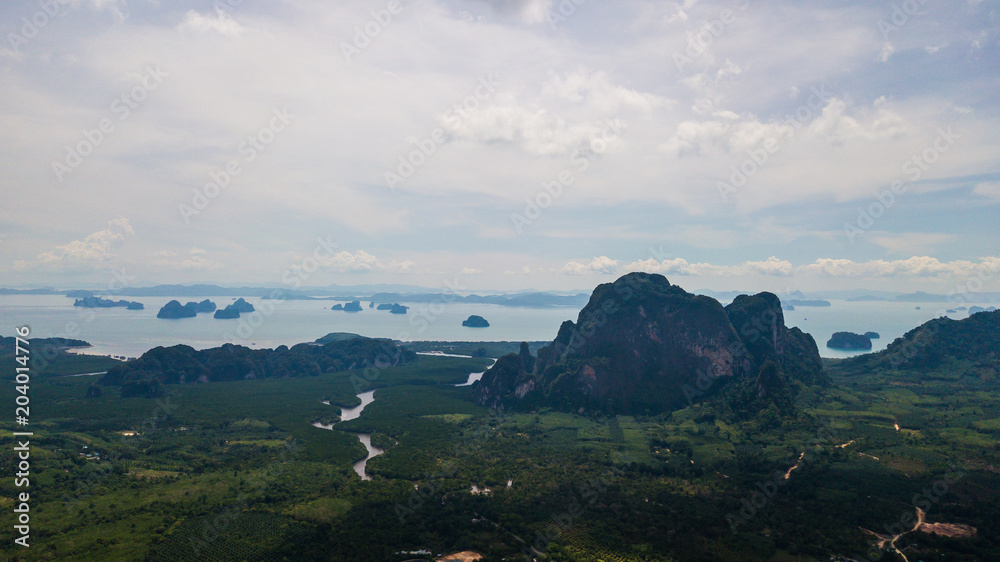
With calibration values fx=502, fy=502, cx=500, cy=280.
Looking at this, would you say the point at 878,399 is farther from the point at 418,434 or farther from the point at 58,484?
the point at 58,484

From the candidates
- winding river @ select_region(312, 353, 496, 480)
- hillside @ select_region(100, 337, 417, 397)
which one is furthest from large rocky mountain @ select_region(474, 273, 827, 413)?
hillside @ select_region(100, 337, 417, 397)

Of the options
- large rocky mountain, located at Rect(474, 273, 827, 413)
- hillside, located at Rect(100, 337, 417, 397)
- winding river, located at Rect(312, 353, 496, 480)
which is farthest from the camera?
hillside, located at Rect(100, 337, 417, 397)

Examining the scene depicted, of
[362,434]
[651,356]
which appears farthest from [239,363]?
[651,356]

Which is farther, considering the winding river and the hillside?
the hillside

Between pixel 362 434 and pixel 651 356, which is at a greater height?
pixel 651 356

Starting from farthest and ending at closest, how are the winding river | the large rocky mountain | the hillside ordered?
the hillside
the large rocky mountain
the winding river

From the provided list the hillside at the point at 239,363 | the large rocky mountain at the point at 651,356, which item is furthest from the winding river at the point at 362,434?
the hillside at the point at 239,363

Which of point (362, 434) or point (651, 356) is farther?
point (651, 356)

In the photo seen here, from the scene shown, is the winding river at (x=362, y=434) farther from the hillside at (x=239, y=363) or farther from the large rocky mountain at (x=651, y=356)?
the hillside at (x=239, y=363)

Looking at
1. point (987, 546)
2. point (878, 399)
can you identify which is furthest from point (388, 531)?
point (878, 399)

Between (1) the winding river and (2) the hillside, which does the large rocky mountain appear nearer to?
(1) the winding river

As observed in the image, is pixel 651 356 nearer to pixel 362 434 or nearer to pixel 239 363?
pixel 362 434
